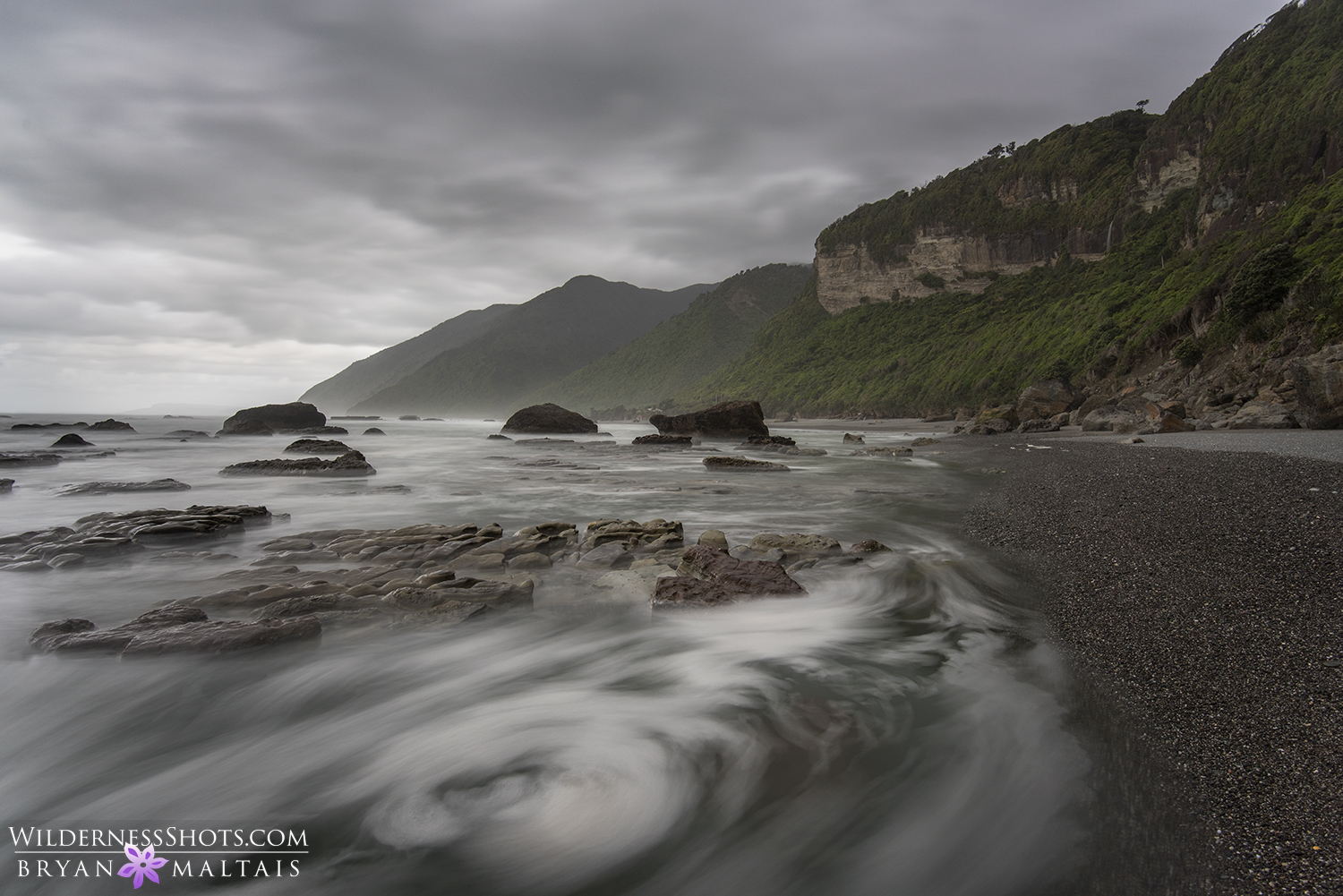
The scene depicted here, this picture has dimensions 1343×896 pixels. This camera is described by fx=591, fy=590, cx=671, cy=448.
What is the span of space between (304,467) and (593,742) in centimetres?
1761

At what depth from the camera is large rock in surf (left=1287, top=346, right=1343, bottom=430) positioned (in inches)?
604

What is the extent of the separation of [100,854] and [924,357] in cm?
7832

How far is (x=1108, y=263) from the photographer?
2415 inches

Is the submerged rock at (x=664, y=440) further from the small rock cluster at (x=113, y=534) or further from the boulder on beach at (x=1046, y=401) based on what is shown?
the small rock cluster at (x=113, y=534)

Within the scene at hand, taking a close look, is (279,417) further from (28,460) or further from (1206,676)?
(1206,676)

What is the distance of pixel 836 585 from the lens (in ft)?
20.9

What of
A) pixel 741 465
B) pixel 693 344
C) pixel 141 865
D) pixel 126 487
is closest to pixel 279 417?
pixel 126 487

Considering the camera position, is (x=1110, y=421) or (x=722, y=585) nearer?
(x=722, y=585)

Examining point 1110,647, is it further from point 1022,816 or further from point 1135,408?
point 1135,408

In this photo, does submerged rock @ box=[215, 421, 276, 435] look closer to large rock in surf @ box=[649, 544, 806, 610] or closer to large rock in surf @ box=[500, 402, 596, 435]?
large rock in surf @ box=[500, 402, 596, 435]

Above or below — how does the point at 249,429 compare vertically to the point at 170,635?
above

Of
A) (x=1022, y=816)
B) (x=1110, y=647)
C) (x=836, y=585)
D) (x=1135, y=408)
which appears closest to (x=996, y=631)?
(x=1110, y=647)

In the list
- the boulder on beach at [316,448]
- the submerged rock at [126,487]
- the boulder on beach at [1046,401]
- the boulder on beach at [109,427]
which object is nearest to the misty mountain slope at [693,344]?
the boulder on beach at [109,427]

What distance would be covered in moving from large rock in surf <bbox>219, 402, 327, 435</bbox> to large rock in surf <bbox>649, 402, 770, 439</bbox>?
28.4 metres
